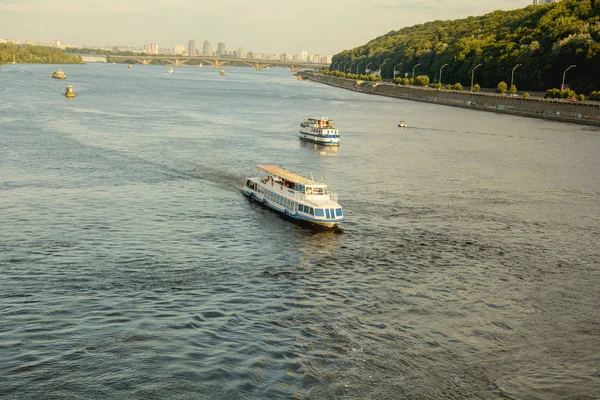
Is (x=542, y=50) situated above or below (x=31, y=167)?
above

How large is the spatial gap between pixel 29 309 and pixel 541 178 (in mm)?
53567

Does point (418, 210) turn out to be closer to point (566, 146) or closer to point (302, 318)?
point (302, 318)

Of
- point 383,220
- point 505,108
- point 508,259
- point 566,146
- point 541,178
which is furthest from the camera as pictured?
point 505,108

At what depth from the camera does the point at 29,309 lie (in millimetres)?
31922

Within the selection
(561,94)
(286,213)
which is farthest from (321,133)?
(561,94)

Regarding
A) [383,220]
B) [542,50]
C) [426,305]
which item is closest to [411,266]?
[426,305]

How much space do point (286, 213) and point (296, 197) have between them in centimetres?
160

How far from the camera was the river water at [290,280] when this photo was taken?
27.1 meters

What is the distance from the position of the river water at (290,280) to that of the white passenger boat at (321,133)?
13.0m

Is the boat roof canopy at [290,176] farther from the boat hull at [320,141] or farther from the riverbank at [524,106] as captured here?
the riverbank at [524,106]

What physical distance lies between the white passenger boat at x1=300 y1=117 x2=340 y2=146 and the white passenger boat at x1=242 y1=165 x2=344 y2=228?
112 feet

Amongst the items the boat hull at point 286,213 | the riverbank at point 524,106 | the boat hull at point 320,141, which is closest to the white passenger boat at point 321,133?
the boat hull at point 320,141

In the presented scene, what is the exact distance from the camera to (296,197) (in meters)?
50.8

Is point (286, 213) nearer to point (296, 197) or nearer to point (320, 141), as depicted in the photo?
point (296, 197)
